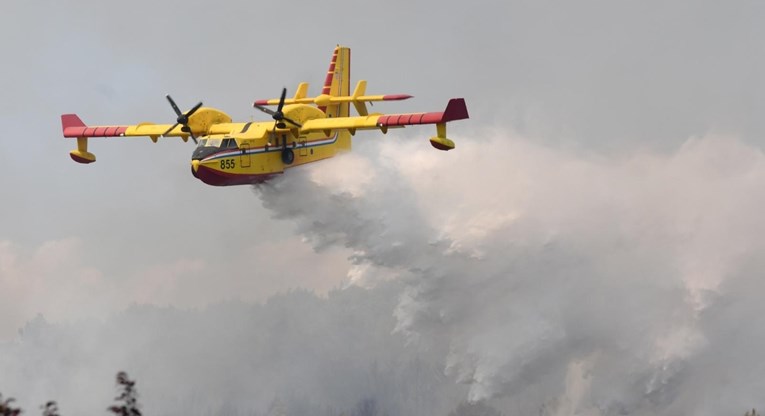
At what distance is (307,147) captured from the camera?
3666cm

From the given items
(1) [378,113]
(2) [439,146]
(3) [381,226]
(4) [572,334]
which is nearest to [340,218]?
(3) [381,226]

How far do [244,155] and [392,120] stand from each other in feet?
15.3

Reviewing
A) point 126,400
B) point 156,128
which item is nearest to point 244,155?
point 156,128

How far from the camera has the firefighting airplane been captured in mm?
34000

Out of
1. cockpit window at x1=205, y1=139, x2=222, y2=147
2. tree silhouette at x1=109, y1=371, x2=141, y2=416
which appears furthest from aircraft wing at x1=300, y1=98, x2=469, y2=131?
tree silhouette at x1=109, y1=371, x2=141, y2=416

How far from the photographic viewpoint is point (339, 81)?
137 ft

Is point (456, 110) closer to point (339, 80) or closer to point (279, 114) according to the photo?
point (279, 114)

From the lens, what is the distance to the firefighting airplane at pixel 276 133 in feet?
112

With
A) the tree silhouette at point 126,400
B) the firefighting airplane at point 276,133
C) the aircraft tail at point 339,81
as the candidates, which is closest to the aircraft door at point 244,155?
the firefighting airplane at point 276,133

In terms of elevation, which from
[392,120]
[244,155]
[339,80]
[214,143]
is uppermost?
[339,80]

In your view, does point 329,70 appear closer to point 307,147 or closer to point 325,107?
point 325,107

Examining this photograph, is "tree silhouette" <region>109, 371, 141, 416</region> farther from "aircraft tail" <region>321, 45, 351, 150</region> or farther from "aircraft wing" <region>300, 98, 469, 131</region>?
"aircraft tail" <region>321, 45, 351, 150</region>

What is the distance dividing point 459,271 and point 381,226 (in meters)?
3.41

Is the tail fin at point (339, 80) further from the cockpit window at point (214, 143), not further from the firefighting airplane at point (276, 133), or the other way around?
the cockpit window at point (214, 143)
